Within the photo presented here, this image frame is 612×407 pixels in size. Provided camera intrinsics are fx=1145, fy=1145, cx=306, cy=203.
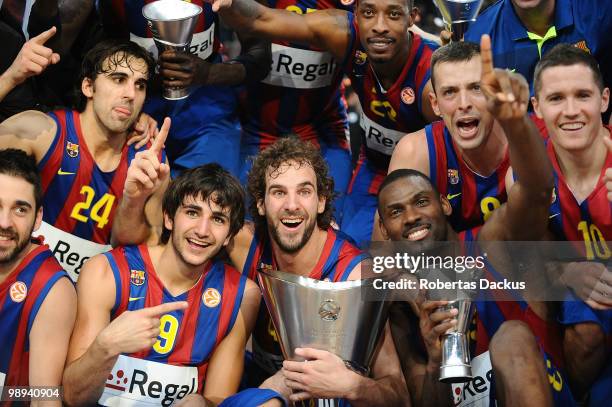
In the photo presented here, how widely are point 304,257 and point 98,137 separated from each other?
1.11 meters

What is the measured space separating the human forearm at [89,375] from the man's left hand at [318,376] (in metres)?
0.65

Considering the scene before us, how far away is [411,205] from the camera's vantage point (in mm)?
4742

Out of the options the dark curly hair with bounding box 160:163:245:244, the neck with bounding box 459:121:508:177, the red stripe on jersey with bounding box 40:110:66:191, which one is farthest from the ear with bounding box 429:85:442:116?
the red stripe on jersey with bounding box 40:110:66:191

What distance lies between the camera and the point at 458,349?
4102mm

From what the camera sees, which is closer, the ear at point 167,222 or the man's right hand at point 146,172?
the man's right hand at point 146,172

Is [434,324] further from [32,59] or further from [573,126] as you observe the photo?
[32,59]

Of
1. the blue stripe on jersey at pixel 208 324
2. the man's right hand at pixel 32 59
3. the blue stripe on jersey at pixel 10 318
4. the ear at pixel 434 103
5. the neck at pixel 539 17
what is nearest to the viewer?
the blue stripe on jersey at pixel 10 318

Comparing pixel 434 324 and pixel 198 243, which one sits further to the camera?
pixel 198 243

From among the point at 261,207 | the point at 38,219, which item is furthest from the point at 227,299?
the point at 38,219

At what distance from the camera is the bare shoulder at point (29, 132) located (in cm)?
482

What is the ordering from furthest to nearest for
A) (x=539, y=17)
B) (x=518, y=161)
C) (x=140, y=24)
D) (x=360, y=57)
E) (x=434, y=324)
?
(x=360, y=57) → (x=140, y=24) → (x=539, y=17) → (x=434, y=324) → (x=518, y=161)

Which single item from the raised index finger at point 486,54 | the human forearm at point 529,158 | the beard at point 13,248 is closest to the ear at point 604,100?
the human forearm at point 529,158

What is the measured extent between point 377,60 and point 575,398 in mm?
1851

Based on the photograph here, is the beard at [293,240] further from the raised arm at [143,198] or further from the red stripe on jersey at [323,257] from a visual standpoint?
the raised arm at [143,198]
